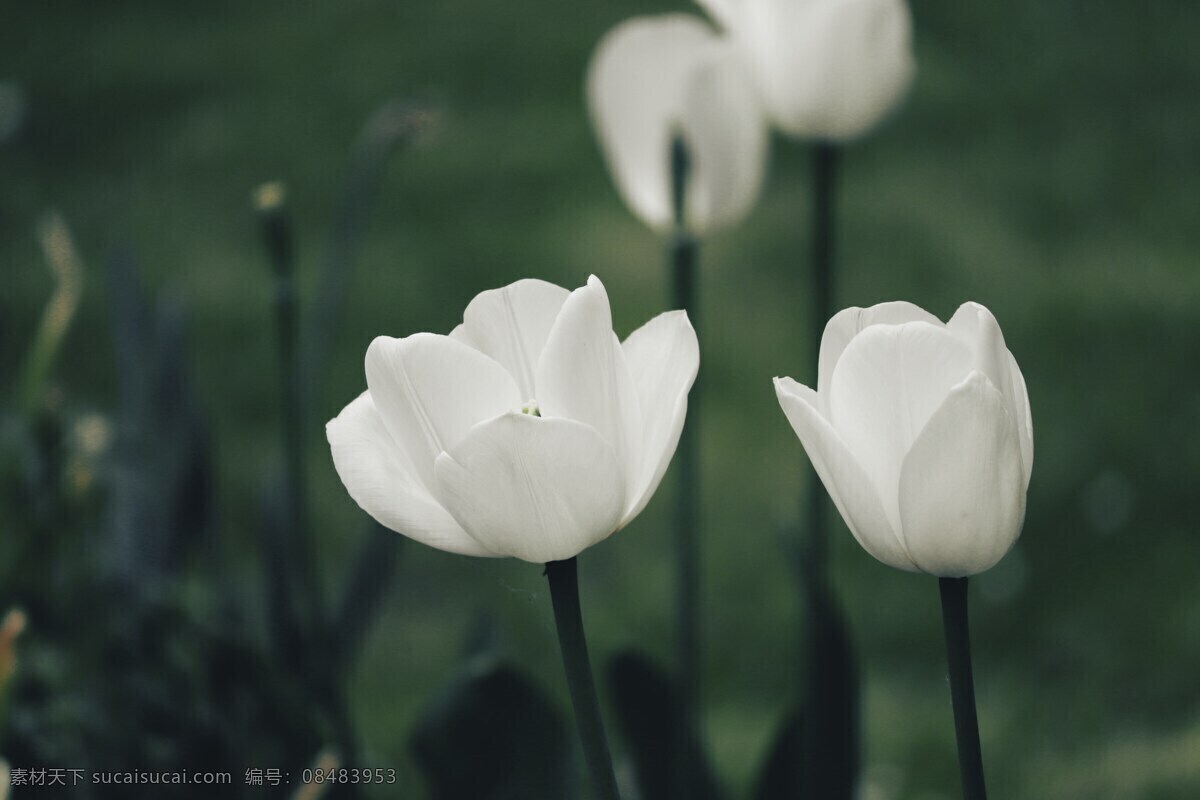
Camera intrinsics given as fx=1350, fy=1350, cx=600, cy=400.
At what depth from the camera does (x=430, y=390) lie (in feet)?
1.16

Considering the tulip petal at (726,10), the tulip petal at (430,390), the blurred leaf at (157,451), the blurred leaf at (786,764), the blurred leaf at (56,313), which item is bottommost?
the blurred leaf at (786,764)

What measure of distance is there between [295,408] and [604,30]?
1435 millimetres

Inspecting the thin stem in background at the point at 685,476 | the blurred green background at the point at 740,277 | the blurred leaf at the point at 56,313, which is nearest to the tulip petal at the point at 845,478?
the thin stem in background at the point at 685,476

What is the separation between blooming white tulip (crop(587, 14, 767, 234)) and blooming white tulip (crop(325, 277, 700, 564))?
0.26 metres

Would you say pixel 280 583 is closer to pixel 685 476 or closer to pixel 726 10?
pixel 685 476

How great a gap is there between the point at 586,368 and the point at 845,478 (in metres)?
0.07

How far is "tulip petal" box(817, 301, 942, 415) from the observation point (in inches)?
13.9

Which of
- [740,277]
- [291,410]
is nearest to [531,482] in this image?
[291,410]

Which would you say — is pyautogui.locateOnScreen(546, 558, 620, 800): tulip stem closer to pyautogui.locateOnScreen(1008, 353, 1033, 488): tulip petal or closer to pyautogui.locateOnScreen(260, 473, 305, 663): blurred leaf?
pyautogui.locateOnScreen(1008, 353, 1033, 488): tulip petal

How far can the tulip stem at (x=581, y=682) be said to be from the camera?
332mm

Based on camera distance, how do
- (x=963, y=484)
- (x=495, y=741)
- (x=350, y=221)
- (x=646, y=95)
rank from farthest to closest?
(x=350, y=221) → (x=646, y=95) → (x=495, y=741) → (x=963, y=484)

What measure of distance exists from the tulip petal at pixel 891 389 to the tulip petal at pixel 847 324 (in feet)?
0.03

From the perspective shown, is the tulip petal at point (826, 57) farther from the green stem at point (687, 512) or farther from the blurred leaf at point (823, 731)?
the blurred leaf at point (823, 731)

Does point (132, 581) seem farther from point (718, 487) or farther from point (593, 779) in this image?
point (718, 487)
